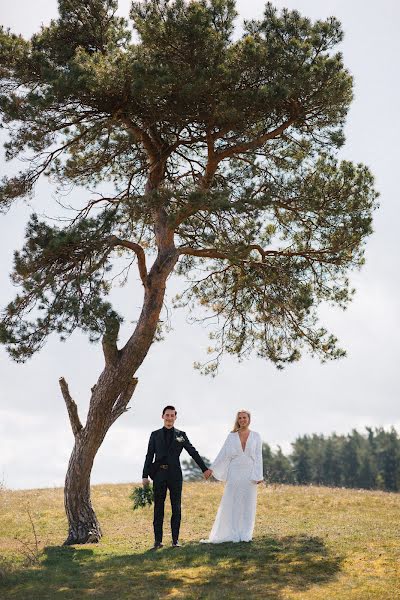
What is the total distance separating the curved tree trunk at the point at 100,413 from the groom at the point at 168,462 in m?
2.44

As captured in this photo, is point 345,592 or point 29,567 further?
point 29,567

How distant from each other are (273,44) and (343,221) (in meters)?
3.80

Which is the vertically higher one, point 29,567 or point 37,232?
point 37,232

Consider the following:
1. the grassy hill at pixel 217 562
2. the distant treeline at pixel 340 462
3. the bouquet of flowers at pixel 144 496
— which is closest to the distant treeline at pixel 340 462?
the distant treeline at pixel 340 462

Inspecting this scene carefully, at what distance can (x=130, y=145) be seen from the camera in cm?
1695

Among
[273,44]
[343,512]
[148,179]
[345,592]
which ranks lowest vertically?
[345,592]

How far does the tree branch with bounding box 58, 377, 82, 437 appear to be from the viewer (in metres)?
15.2

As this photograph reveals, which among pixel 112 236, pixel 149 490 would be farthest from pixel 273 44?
pixel 149 490

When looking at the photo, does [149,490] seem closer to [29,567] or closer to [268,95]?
[29,567]

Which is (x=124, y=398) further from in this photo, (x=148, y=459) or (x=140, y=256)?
(x=140, y=256)

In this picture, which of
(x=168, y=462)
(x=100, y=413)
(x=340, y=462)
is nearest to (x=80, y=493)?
(x=100, y=413)

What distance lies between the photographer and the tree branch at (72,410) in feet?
49.9

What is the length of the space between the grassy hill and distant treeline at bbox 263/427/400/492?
56980 millimetres

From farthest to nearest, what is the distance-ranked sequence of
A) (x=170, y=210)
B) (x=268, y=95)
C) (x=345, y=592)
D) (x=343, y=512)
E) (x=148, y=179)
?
1. (x=343, y=512)
2. (x=148, y=179)
3. (x=170, y=210)
4. (x=268, y=95)
5. (x=345, y=592)
